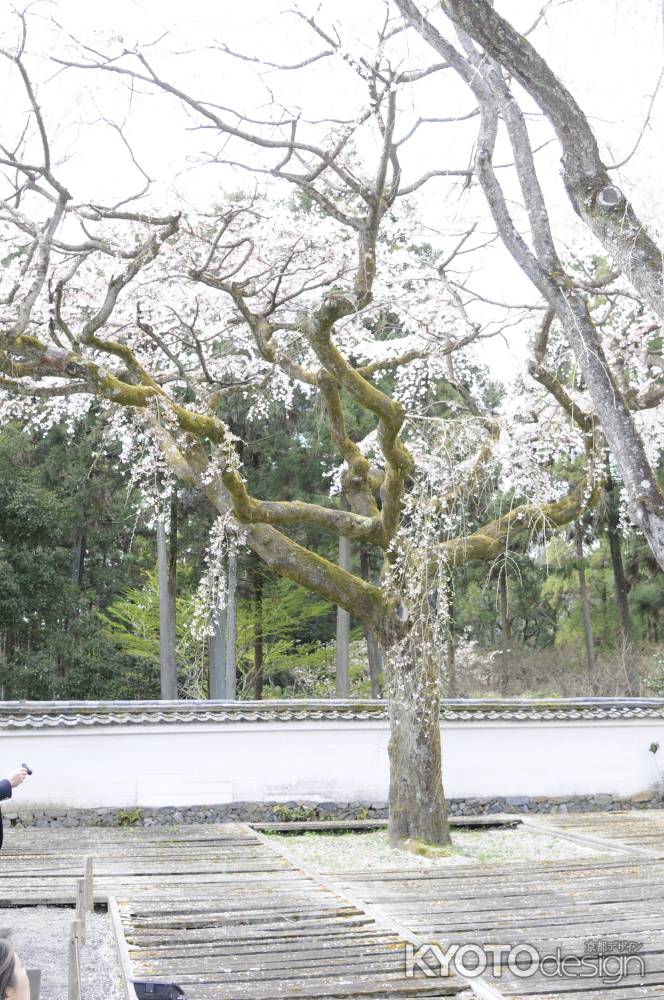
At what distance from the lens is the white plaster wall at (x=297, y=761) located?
983cm

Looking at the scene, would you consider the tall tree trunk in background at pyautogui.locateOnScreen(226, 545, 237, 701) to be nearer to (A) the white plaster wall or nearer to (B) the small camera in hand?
(A) the white plaster wall

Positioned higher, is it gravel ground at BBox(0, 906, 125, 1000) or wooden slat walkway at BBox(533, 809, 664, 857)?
gravel ground at BBox(0, 906, 125, 1000)

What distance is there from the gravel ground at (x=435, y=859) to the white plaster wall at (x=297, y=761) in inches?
41.6

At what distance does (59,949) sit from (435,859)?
3545 mm

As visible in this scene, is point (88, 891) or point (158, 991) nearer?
point (158, 991)

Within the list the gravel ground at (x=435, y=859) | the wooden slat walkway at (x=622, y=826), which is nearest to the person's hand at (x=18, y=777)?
the gravel ground at (x=435, y=859)

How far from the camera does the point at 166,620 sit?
50.4ft

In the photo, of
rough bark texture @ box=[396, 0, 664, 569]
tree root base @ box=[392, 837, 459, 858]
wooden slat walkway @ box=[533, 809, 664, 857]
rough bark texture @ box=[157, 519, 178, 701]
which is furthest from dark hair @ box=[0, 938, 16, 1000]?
rough bark texture @ box=[157, 519, 178, 701]

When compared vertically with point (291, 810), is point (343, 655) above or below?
above

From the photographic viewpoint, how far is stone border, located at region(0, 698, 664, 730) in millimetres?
10016

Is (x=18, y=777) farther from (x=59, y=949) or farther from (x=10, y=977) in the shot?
(x=10, y=977)

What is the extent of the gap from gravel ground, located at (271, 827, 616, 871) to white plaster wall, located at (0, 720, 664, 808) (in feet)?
3.47

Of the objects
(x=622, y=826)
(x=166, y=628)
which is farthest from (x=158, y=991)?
(x=166, y=628)

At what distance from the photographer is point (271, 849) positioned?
796 centimetres
